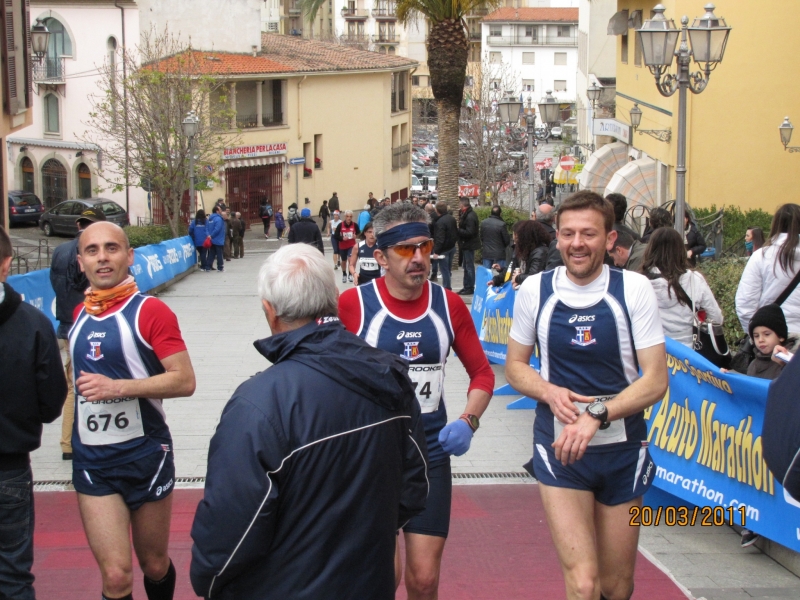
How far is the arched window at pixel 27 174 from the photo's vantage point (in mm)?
48969

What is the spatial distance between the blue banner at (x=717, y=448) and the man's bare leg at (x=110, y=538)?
337 cm

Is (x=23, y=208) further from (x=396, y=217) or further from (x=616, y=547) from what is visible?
(x=616, y=547)

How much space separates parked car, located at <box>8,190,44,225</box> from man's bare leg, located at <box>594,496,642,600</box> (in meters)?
41.1

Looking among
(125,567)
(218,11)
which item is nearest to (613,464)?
(125,567)

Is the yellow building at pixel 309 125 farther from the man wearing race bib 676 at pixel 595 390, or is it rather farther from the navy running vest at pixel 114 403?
the man wearing race bib 676 at pixel 595 390

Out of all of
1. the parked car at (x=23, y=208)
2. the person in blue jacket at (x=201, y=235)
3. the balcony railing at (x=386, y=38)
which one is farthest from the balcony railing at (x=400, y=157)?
the balcony railing at (x=386, y=38)

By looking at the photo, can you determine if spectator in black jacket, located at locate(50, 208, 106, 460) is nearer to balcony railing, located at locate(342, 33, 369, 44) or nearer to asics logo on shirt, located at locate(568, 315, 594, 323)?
asics logo on shirt, located at locate(568, 315, 594, 323)

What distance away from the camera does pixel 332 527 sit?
2807 mm

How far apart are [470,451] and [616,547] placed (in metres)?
4.45

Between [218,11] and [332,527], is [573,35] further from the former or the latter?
[332,527]

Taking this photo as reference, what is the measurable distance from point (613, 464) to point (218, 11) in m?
48.9

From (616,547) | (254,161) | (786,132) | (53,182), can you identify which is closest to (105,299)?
(616,547)

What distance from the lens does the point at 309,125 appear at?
51500 millimetres
